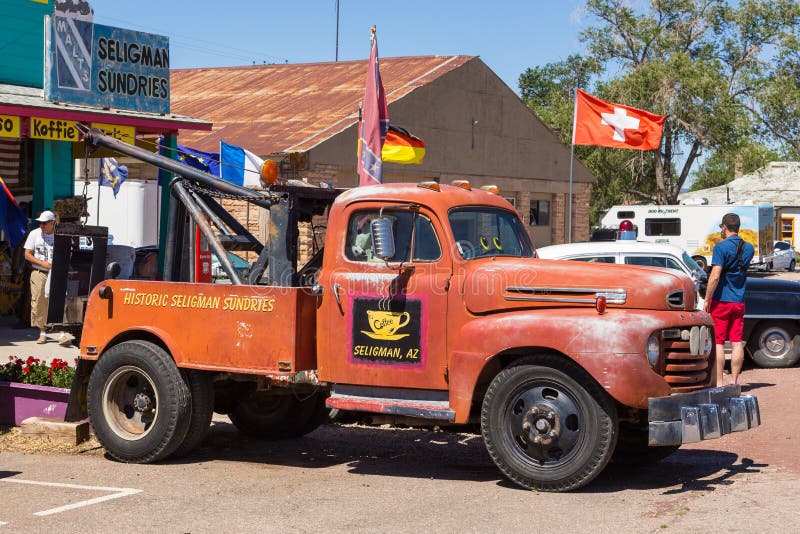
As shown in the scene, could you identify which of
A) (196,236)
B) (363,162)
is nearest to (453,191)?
(196,236)

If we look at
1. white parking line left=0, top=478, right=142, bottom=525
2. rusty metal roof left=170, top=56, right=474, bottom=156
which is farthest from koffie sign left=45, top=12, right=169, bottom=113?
white parking line left=0, top=478, right=142, bottom=525

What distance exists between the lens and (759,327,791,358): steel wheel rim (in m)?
14.4

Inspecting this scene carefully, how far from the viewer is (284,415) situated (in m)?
9.77

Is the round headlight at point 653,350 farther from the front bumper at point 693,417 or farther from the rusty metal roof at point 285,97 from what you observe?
the rusty metal roof at point 285,97

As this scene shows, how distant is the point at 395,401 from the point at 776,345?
8.26m

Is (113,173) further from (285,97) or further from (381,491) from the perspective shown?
(381,491)

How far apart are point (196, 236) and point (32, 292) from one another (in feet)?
21.2

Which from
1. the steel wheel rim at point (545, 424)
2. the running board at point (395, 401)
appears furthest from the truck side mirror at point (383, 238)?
the steel wheel rim at point (545, 424)

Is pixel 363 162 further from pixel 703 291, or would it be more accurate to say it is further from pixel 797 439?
pixel 797 439

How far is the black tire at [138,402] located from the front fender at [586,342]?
237 centimetres

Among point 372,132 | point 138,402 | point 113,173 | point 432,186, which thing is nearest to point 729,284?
point 432,186

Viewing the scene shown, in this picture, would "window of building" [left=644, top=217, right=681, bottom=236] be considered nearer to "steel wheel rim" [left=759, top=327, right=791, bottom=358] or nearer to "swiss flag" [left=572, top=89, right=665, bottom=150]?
"swiss flag" [left=572, top=89, right=665, bottom=150]

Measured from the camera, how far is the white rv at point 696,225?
34688 millimetres

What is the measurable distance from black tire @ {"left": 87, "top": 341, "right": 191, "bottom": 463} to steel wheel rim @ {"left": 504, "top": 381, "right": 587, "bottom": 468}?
2.72 metres
